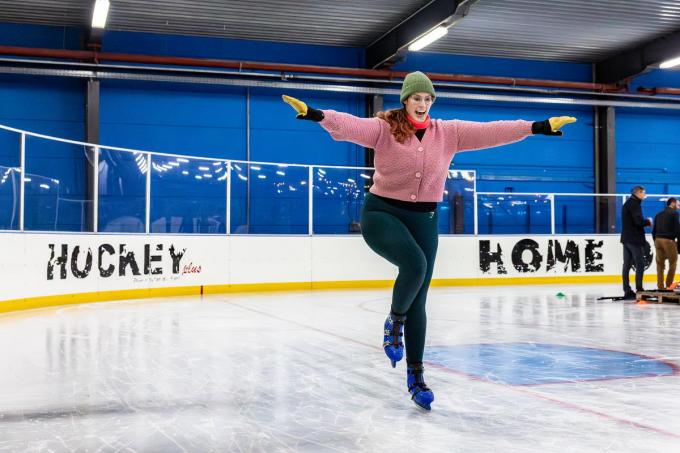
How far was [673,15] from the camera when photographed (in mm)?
17094

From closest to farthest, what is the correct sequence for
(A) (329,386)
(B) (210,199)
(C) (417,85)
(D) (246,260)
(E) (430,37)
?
(C) (417,85)
(A) (329,386)
(B) (210,199)
(D) (246,260)
(E) (430,37)

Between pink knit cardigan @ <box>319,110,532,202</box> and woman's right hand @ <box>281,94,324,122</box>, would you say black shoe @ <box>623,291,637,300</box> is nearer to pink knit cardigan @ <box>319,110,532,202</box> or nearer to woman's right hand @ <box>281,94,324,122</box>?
pink knit cardigan @ <box>319,110,532,202</box>

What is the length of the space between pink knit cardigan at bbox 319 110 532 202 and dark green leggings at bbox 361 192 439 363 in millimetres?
96

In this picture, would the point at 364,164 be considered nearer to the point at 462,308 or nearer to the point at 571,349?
the point at 462,308

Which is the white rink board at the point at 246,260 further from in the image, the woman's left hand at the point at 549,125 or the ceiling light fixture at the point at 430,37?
the woman's left hand at the point at 549,125

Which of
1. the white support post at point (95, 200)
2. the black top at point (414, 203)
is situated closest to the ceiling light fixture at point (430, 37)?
the white support post at point (95, 200)

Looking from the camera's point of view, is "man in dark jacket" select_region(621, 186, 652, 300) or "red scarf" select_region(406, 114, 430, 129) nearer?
"red scarf" select_region(406, 114, 430, 129)

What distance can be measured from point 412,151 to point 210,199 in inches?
423

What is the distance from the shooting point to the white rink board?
1081 centimetres

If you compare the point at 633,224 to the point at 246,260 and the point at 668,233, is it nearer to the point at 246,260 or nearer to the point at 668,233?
the point at 668,233

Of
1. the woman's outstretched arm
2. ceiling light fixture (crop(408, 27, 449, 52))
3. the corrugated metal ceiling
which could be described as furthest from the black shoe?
the woman's outstretched arm

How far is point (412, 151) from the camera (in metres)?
3.76

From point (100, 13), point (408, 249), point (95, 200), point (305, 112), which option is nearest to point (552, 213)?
point (95, 200)

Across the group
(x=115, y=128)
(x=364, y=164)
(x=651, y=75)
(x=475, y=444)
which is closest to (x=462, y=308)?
(x=475, y=444)
